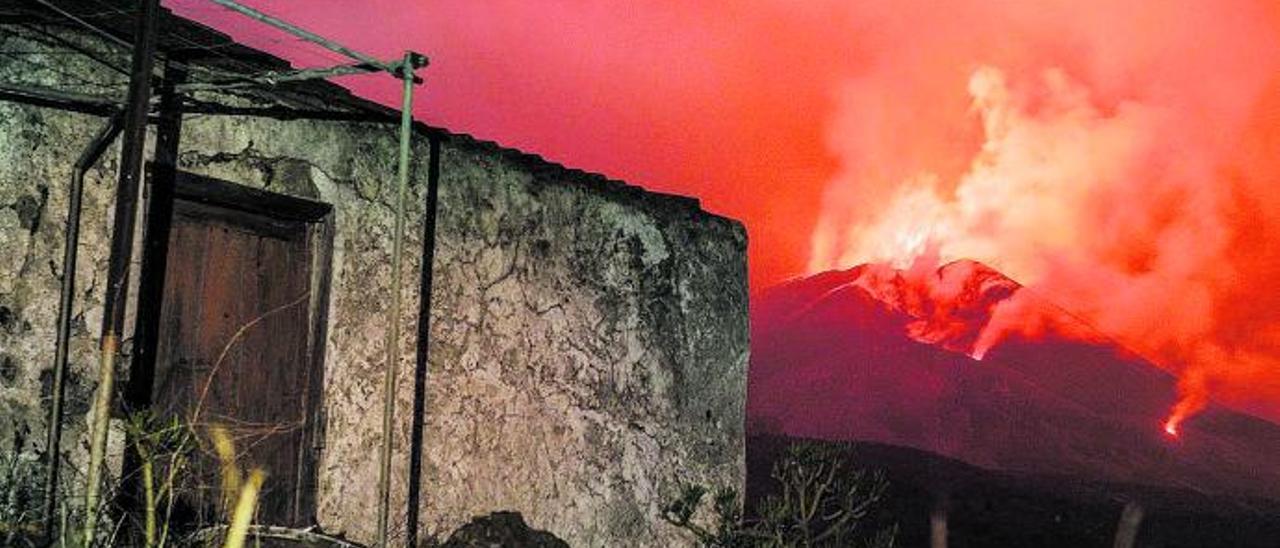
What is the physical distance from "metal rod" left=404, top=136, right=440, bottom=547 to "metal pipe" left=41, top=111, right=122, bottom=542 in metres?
2.01

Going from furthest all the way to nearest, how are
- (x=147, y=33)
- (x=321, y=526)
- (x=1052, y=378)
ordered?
(x=1052, y=378)
(x=321, y=526)
(x=147, y=33)

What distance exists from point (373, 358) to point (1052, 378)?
50.4 metres

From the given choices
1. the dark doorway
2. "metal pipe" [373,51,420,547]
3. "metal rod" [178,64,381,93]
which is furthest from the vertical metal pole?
the dark doorway

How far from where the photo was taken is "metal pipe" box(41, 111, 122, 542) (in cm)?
456

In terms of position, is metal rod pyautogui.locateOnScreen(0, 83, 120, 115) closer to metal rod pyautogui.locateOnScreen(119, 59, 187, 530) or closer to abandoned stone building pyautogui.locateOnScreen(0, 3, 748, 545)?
abandoned stone building pyautogui.locateOnScreen(0, 3, 748, 545)

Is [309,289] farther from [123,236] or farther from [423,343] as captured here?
[123,236]

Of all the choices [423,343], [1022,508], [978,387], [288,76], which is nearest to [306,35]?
[288,76]

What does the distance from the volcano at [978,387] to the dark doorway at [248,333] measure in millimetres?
24419

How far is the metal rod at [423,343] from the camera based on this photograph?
6.62 meters

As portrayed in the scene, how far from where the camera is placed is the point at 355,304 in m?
6.42

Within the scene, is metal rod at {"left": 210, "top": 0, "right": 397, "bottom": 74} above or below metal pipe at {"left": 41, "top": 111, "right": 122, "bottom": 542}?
above

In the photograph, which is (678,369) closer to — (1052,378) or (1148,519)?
(1148,519)

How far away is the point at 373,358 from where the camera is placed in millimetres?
6480

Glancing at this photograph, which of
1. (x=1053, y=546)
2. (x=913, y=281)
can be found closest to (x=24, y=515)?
(x=1053, y=546)
